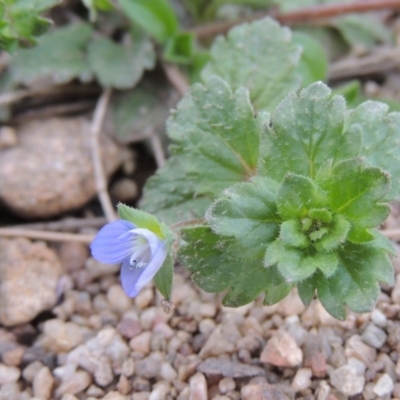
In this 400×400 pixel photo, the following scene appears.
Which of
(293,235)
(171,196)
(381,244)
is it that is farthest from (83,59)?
(381,244)

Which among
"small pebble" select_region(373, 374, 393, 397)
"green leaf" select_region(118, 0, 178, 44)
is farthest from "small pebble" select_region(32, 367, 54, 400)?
"green leaf" select_region(118, 0, 178, 44)

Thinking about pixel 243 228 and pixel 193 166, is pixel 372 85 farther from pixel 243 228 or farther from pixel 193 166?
pixel 243 228

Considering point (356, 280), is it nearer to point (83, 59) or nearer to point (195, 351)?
point (195, 351)

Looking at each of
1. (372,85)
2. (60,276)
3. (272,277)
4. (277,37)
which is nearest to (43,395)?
(60,276)

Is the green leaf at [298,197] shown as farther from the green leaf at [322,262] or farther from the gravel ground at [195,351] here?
the gravel ground at [195,351]

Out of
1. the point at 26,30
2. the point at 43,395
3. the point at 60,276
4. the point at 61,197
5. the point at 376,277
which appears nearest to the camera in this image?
the point at 376,277

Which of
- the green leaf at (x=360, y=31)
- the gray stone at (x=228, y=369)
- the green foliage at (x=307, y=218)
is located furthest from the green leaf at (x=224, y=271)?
the green leaf at (x=360, y=31)
